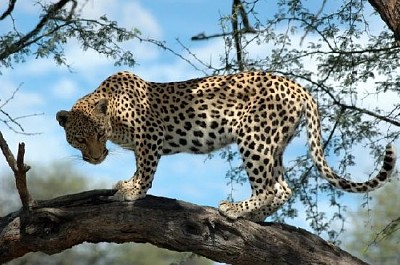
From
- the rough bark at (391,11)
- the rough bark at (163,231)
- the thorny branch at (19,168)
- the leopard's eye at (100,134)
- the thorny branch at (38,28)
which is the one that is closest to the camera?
the thorny branch at (19,168)

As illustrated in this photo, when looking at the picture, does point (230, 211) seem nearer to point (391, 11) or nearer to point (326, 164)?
point (326, 164)

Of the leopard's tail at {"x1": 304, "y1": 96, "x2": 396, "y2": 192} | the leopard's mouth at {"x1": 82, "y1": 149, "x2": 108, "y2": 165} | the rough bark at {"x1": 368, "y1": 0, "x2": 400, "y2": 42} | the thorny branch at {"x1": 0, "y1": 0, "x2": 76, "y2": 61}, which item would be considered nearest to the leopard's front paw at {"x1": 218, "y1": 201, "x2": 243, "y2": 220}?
the leopard's tail at {"x1": 304, "y1": 96, "x2": 396, "y2": 192}

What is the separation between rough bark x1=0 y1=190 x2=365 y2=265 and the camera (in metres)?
6.02

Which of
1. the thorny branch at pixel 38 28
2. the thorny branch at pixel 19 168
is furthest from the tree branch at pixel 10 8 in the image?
the thorny branch at pixel 19 168

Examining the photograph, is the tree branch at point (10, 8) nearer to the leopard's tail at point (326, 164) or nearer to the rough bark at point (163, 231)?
the rough bark at point (163, 231)

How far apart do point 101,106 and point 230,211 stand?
115cm

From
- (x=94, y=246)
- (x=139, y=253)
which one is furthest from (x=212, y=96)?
(x=139, y=253)

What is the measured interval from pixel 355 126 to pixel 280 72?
99 centimetres

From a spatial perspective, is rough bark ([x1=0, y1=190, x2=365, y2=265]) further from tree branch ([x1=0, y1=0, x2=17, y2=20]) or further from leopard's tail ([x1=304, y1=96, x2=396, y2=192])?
tree branch ([x1=0, y1=0, x2=17, y2=20])

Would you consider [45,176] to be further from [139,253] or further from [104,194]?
[104,194]

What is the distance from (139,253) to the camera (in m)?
18.2

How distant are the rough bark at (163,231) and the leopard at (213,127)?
121 mm

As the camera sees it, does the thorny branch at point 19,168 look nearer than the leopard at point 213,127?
Yes

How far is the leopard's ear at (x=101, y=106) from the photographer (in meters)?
6.13
